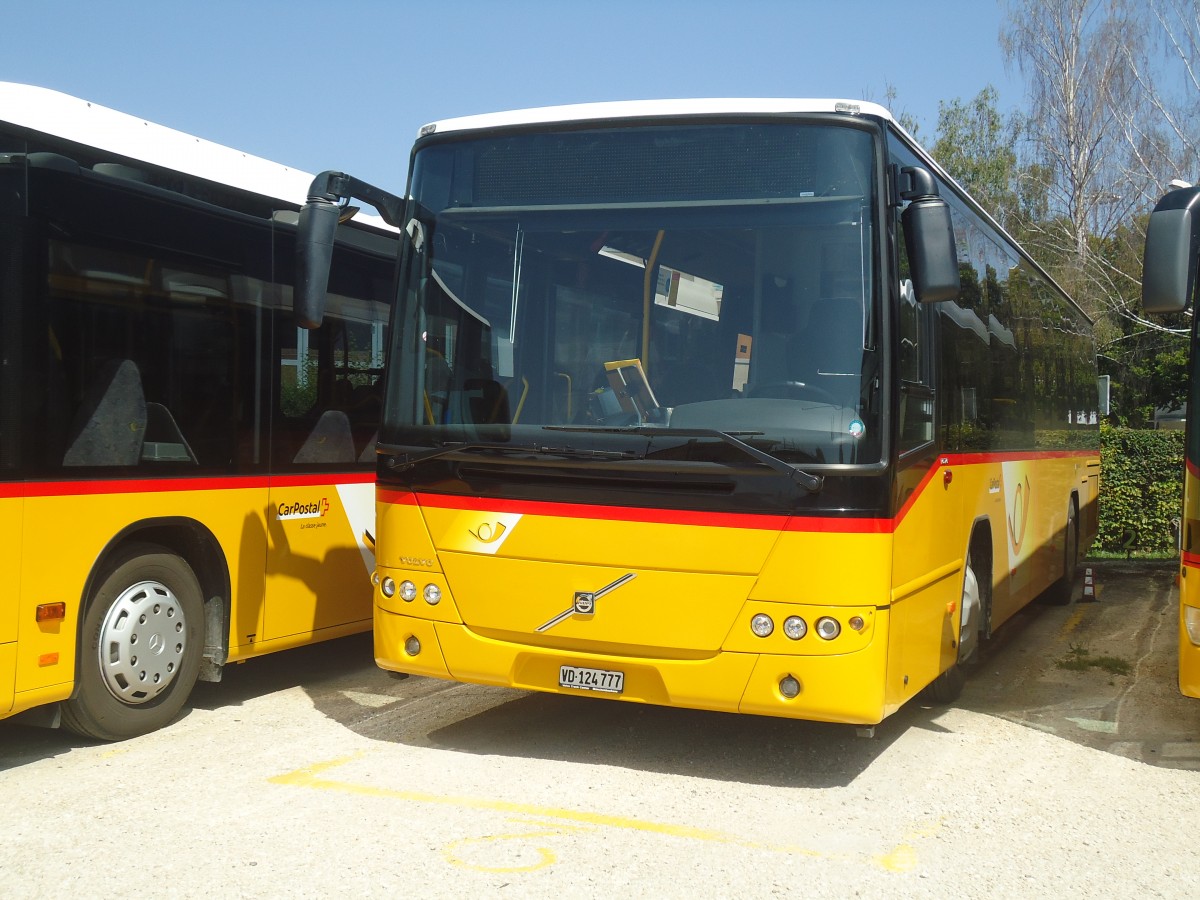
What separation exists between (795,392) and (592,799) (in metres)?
2.10

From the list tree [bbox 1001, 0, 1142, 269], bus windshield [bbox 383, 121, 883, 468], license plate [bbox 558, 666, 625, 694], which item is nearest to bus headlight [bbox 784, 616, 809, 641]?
bus windshield [bbox 383, 121, 883, 468]

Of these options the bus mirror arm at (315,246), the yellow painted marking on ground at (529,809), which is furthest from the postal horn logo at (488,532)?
the bus mirror arm at (315,246)

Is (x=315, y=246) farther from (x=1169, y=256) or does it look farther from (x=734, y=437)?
(x=1169, y=256)

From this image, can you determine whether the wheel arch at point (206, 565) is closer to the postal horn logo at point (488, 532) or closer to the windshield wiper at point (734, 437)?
the postal horn logo at point (488, 532)

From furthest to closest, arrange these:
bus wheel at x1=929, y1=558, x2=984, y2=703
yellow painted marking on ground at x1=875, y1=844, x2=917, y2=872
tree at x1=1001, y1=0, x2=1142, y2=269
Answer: tree at x1=1001, y1=0, x2=1142, y2=269
bus wheel at x1=929, y1=558, x2=984, y2=703
yellow painted marking on ground at x1=875, y1=844, x2=917, y2=872

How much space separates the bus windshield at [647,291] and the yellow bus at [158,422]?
4.54 feet

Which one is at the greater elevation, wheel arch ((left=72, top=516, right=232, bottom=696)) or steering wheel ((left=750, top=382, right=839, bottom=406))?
steering wheel ((left=750, top=382, right=839, bottom=406))

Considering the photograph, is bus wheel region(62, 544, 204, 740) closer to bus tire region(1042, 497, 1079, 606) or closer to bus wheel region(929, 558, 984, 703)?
bus wheel region(929, 558, 984, 703)

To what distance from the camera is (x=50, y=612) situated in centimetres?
630

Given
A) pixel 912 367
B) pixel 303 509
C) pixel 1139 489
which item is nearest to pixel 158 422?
pixel 303 509

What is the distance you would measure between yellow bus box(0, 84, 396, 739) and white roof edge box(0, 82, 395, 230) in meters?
0.01

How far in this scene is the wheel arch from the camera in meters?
7.17

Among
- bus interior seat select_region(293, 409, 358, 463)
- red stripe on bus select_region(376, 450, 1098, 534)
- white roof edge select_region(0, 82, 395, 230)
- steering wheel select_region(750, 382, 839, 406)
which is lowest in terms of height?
red stripe on bus select_region(376, 450, 1098, 534)

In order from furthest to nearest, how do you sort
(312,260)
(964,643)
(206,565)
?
(964,643) < (206,565) < (312,260)
